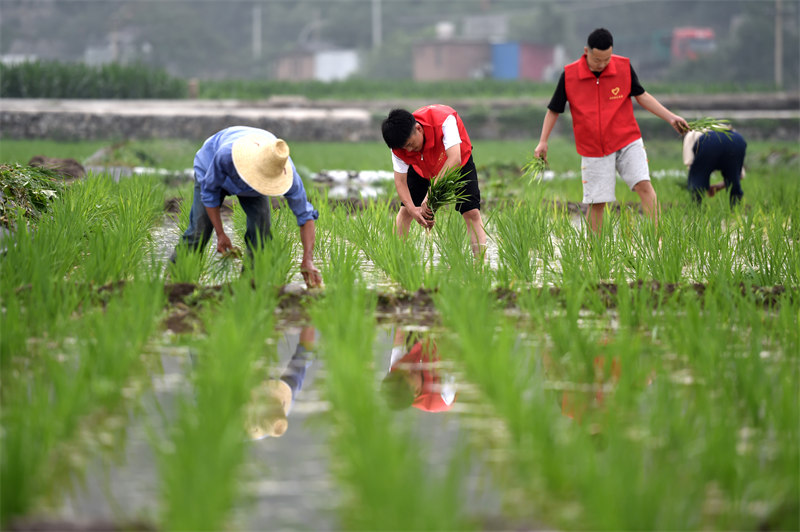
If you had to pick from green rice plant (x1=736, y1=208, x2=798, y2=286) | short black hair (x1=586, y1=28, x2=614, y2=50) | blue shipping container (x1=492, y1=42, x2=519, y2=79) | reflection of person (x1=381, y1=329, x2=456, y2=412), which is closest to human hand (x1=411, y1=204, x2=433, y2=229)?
reflection of person (x1=381, y1=329, x2=456, y2=412)

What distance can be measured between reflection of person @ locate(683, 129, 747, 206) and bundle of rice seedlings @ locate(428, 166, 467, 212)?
2236 mm

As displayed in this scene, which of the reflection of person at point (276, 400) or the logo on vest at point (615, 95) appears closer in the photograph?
the reflection of person at point (276, 400)

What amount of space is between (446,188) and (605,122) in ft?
3.67

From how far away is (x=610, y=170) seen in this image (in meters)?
5.25

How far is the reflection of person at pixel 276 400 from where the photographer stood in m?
2.53

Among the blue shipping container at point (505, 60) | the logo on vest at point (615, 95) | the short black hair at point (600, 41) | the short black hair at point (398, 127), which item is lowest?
the short black hair at point (398, 127)

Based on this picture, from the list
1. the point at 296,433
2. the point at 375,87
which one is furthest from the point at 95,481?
the point at 375,87

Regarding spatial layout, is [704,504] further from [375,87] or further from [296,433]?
[375,87]

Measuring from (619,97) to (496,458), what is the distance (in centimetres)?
326

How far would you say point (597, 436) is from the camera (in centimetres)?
245

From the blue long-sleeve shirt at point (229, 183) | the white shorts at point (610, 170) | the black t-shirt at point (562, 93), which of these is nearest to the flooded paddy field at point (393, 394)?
the blue long-sleeve shirt at point (229, 183)

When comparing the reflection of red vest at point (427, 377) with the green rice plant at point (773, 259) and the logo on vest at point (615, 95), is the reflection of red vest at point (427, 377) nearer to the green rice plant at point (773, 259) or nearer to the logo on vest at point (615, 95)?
the green rice plant at point (773, 259)

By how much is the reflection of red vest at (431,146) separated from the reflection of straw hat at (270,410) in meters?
1.97

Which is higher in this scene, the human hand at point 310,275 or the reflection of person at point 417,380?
the human hand at point 310,275
